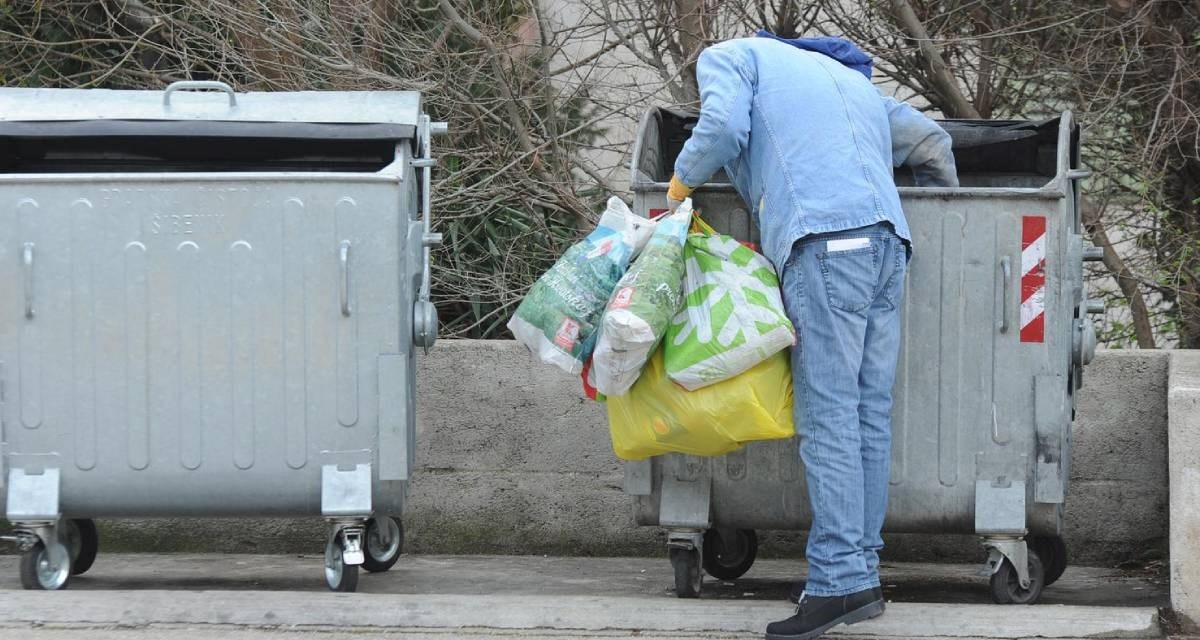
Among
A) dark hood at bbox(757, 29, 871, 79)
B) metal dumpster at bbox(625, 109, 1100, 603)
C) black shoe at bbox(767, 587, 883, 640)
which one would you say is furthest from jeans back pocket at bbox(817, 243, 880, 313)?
black shoe at bbox(767, 587, 883, 640)

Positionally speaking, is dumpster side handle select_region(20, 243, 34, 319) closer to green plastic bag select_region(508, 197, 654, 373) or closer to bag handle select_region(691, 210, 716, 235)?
green plastic bag select_region(508, 197, 654, 373)

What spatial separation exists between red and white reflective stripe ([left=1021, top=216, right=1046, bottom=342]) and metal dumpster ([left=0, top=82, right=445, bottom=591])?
5.47 ft

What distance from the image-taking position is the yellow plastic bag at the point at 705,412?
3.43 meters

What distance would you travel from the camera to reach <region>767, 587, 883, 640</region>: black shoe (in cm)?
336

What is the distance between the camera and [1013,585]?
12.6ft

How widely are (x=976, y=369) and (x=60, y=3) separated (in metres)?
4.74

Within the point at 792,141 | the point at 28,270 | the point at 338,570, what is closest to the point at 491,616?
the point at 338,570

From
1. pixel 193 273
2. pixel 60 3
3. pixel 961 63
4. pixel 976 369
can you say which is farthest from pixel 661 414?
pixel 60 3

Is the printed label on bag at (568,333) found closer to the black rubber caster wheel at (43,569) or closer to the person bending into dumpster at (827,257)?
the person bending into dumpster at (827,257)

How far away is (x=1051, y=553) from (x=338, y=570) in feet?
6.80

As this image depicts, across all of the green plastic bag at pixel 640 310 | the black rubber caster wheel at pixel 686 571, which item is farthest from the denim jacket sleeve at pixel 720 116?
the black rubber caster wheel at pixel 686 571

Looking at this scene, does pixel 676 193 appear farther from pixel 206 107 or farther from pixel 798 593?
pixel 206 107

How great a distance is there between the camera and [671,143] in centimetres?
462

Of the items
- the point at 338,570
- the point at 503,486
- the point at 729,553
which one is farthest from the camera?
the point at 503,486
